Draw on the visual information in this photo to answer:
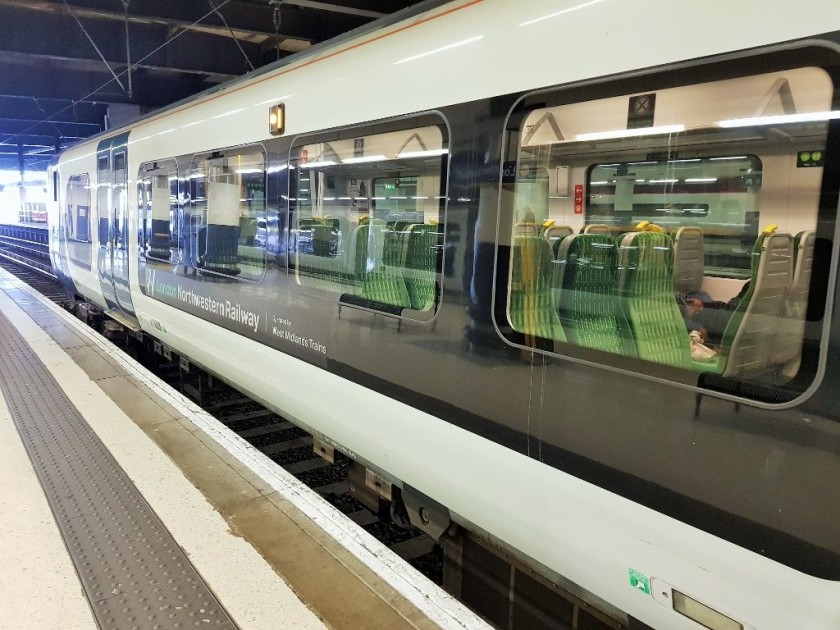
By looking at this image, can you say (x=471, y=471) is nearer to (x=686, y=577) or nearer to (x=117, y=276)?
(x=686, y=577)

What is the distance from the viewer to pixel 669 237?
241 centimetres

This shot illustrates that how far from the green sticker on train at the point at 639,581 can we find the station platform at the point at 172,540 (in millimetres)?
631

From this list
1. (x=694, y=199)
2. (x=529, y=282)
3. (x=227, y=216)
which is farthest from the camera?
(x=227, y=216)

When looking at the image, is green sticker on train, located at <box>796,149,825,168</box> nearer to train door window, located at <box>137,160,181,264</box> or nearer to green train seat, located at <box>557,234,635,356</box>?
green train seat, located at <box>557,234,635,356</box>

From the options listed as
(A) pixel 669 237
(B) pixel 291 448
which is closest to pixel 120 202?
(B) pixel 291 448

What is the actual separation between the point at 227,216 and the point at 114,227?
140 inches

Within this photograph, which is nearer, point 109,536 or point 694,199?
point 109,536

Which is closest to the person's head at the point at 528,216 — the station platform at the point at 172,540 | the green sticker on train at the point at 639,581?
the green sticker on train at the point at 639,581

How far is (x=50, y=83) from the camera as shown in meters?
14.4

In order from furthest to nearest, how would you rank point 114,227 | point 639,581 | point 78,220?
1. point 78,220
2. point 114,227
3. point 639,581

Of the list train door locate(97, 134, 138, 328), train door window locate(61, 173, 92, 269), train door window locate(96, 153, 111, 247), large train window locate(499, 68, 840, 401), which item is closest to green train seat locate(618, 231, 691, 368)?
large train window locate(499, 68, 840, 401)

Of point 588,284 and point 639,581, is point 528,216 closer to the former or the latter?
point 588,284

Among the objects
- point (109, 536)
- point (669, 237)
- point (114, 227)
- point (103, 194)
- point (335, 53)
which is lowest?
point (109, 536)

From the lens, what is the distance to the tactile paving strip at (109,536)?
→ 246cm
